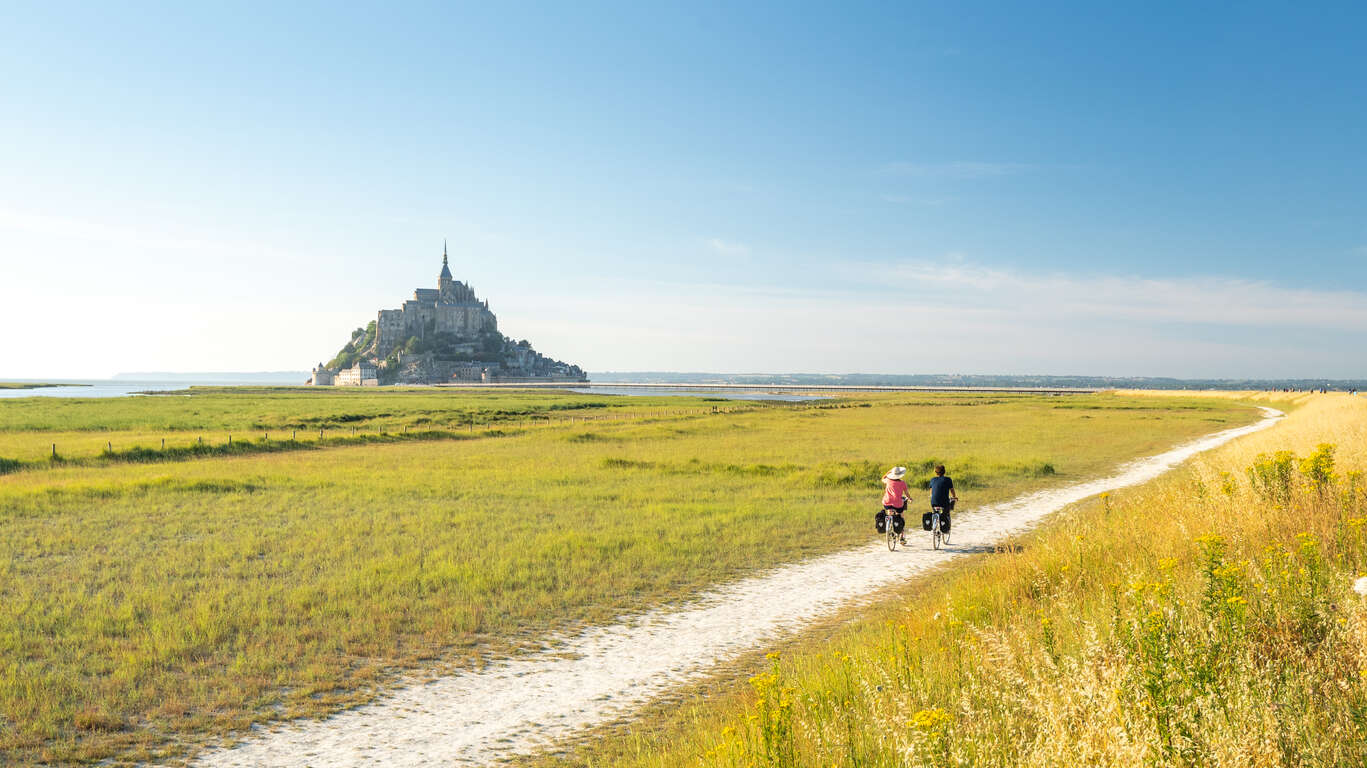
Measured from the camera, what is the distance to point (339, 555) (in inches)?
643

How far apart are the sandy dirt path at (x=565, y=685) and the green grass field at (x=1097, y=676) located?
2.71 feet

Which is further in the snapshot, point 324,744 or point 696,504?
point 696,504

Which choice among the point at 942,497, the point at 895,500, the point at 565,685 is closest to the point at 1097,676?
the point at 565,685

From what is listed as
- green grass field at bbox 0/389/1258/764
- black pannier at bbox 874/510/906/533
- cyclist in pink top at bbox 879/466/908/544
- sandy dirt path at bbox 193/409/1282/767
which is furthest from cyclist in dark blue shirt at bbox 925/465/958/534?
green grass field at bbox 0/389/1258/764

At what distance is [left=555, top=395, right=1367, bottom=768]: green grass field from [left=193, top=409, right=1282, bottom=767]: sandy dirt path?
825 millimetres

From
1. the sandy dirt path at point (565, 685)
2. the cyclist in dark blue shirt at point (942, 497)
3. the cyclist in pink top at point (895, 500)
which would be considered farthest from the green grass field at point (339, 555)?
the cyclist in dark blue shirt at point (942, 497)

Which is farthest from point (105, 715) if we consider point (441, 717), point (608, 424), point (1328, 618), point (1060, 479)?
point (608, 424)

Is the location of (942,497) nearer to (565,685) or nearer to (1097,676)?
(565,685)

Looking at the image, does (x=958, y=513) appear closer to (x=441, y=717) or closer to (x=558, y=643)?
(x=558, y=643)

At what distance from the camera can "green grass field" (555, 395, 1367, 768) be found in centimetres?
457

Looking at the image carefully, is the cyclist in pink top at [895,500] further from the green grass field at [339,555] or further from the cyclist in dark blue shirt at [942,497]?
the green grass field at [339,555]

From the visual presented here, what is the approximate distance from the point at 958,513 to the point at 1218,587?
15955 mm

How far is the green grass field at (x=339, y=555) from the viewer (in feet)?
30.3

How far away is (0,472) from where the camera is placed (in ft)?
106
